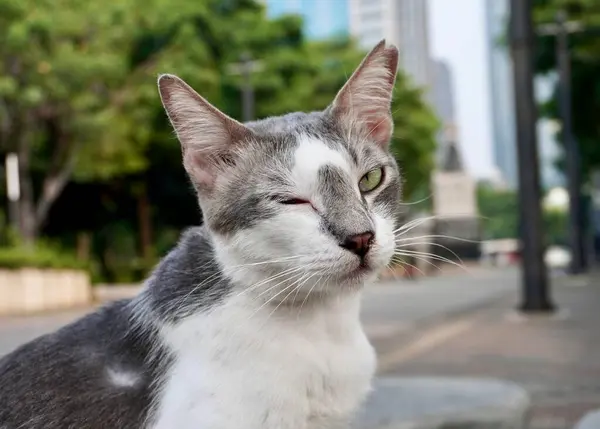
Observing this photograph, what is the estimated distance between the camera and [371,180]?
245cm

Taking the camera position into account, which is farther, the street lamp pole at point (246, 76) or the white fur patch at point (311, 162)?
the street lamp pole at point (246, 76)

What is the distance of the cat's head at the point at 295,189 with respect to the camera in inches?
86.9

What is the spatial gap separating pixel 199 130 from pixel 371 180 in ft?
1.78

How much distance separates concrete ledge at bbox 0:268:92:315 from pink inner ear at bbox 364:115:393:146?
1492 cm

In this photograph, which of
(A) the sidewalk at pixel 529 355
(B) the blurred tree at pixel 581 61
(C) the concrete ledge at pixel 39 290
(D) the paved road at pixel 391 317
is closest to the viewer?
(A) the sidewalk at pixel 529 355

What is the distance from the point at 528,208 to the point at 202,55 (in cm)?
1379

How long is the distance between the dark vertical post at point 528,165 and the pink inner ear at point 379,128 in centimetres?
810

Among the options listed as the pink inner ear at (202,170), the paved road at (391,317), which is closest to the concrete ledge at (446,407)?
the pink inner ear at (202,170)

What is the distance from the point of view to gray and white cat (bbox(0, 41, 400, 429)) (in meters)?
2.19

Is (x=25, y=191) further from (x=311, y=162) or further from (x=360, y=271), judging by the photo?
(x=360, y=271)

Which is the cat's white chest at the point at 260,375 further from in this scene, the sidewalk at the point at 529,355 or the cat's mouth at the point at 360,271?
the sidewalk at the point at 529,355

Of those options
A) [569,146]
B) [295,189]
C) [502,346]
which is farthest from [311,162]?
[569,146]

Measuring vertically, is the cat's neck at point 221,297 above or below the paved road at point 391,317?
above

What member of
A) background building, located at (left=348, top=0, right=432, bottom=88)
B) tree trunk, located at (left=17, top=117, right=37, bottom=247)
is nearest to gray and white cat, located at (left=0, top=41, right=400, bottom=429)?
background building, located at (left=348, top=0, right=432, bottom=88)
